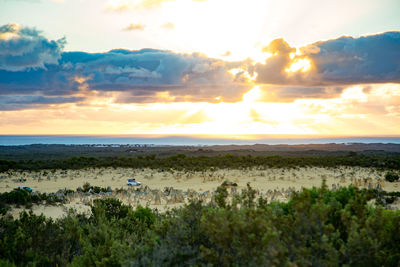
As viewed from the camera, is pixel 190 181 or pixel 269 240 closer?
pixel 269 240

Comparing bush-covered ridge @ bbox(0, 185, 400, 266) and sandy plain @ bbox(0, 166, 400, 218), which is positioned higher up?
bush-covered ridge @ bbox(0, 185, 400, 266)

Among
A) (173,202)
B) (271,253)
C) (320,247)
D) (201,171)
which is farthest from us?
(201,171)

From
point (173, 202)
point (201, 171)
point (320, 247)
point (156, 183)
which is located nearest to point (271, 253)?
point (320, 247)

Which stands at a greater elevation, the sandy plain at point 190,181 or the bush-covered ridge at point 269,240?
the bush-covered ridge at point 269,240

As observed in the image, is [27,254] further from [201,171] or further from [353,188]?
[201,171]

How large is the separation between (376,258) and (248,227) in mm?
1484

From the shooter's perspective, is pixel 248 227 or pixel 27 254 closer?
pixel 248 227

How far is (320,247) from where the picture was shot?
339 centimetres

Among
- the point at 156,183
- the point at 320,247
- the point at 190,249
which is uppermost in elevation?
the point at 320,247

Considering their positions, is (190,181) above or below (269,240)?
below

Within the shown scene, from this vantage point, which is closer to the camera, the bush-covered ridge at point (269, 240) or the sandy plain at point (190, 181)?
the bush-covered ridge at point (269, 240)

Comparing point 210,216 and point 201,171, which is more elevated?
point 210,216

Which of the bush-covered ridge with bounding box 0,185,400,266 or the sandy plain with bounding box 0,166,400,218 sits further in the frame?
the sandy plain with bounding box 0,166,400,218

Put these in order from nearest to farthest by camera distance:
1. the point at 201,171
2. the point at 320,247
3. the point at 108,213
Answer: the point at 320,247 → the point at 108,213 → the point at 201,171
